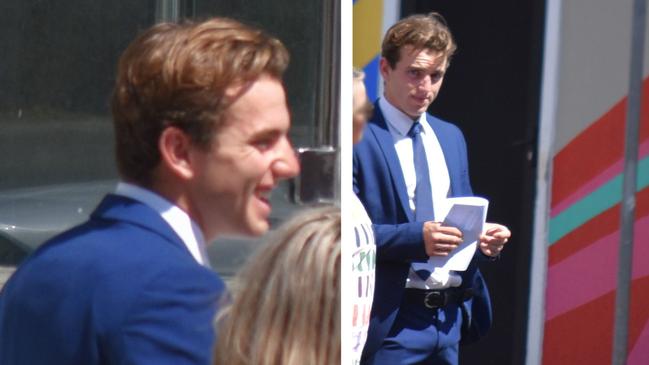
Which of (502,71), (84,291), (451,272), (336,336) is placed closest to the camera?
(84,291)

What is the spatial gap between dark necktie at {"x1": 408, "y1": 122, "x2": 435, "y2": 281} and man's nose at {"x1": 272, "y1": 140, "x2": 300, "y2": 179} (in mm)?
1758

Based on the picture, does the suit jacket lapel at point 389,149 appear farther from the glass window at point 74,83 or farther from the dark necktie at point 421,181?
the glass window at point 74,83

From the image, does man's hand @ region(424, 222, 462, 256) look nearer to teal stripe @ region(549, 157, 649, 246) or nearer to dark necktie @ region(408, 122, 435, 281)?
dark necktie @ region(408, 122, 435, 281)

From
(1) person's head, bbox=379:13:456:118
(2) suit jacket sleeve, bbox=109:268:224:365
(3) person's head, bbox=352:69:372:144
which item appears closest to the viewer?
(2) suit jacket sleeve, bbox=109:268:224:365

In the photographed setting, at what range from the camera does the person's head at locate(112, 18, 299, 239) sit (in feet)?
4.38

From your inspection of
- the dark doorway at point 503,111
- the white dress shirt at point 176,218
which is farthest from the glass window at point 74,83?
the dark doorway at point 503,111

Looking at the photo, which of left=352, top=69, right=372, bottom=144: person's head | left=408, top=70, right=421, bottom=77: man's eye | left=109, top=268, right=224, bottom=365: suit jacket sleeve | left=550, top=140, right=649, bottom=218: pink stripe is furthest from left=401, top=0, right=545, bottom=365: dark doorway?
left=109, top=268, right=224, bottom=365: suit jacket sleeve

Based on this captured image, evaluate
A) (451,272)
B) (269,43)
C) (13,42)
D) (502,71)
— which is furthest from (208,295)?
(502,71)

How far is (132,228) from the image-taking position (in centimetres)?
136

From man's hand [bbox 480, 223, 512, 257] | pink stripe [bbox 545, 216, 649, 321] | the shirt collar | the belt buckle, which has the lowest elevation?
pink stripe [bbox 545, 216, 649, 321]

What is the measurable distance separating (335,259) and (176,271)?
0.23m

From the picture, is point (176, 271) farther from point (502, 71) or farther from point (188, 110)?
point (502, 71)

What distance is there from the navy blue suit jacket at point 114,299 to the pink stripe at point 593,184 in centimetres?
348

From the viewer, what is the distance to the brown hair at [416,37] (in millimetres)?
3301
